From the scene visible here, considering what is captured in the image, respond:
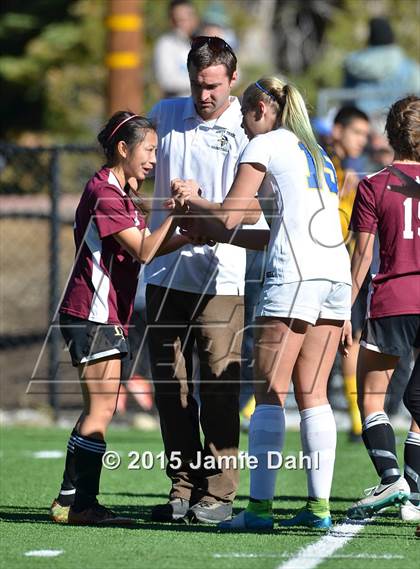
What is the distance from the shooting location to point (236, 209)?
220 inches

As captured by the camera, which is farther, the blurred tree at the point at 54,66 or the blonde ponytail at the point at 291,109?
the blurred tree at the point at 54,66

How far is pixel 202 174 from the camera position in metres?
6.22

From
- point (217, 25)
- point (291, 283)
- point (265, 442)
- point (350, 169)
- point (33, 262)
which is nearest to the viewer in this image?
point (291, 283)

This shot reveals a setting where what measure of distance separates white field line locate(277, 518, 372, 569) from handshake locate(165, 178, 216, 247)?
149 centimetres

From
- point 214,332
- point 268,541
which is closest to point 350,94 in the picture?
point 214,332

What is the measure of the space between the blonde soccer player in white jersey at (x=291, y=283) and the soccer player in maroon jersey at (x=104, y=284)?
1.04 feet

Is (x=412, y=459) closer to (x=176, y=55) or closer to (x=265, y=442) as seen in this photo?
(x=265, y=442)

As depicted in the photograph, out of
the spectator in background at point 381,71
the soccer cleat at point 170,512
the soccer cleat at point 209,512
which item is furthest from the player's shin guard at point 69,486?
the spectator in background at point 381,71

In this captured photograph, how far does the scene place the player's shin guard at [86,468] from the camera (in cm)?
591

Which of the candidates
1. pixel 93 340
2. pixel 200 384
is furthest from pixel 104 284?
pixel 200 384

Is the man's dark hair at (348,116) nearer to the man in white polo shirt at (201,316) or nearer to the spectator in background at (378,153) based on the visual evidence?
the spectator in background at (378,153)

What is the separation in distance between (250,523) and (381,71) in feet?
27.4

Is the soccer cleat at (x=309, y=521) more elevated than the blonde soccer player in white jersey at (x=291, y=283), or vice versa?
the blonde soccer player in white jersey at (x=291, y=283)

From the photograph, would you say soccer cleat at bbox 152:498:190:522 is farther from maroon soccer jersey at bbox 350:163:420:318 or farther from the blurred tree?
the blurred tree
